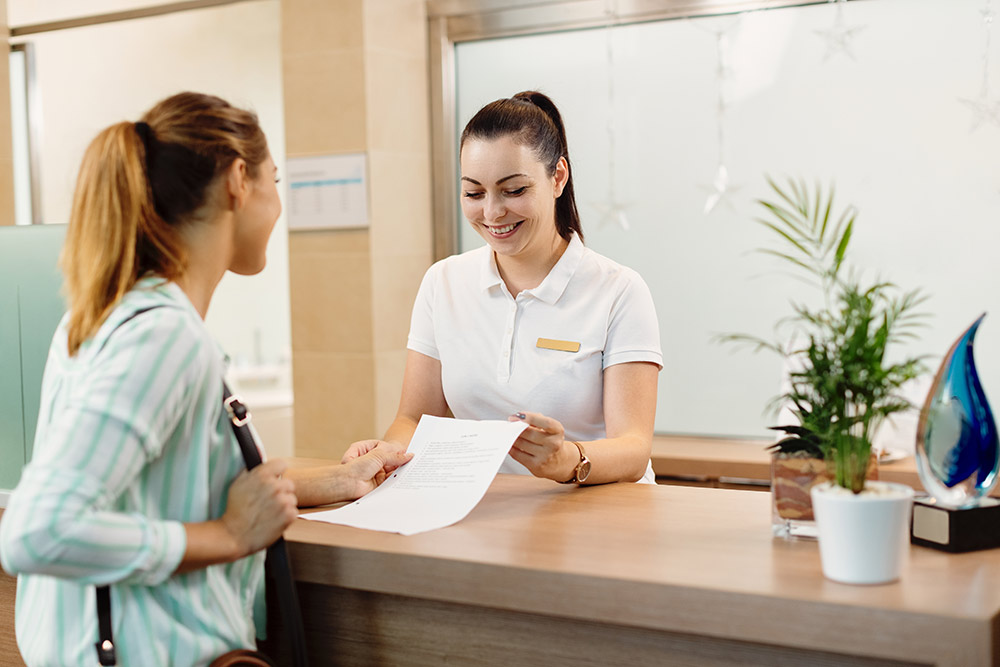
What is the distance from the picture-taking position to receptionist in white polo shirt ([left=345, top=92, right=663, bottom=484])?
2.18m

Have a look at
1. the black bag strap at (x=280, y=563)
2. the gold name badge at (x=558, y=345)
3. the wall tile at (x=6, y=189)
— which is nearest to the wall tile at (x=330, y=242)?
the gold name badge at (x=558, y=345)

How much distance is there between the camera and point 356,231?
397 centimetres

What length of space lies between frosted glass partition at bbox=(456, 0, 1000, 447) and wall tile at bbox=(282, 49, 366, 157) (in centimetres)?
48

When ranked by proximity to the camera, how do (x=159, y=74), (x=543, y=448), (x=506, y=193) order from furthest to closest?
1. (x=159, y=74)
2. (x=506, y=193)
3. (x=543, y=448)

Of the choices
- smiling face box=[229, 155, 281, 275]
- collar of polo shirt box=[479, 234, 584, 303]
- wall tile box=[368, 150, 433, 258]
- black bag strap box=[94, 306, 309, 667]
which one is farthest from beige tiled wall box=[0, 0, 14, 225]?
black bag strap box=[94, 306, 309, 667]

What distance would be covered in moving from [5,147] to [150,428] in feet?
14.9

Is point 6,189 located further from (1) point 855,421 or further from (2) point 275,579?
(1) point 855,421

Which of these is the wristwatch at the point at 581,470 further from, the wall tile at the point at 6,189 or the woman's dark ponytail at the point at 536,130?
the wall tile at the point at 6,189

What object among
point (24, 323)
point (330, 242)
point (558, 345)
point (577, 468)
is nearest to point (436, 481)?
point (577, 468)

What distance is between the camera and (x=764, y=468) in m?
3.36

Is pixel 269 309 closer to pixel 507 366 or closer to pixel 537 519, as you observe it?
pixel 507 366

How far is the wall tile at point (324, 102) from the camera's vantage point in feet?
12.9

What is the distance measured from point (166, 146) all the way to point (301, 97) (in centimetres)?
271

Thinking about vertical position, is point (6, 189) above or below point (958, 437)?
above
